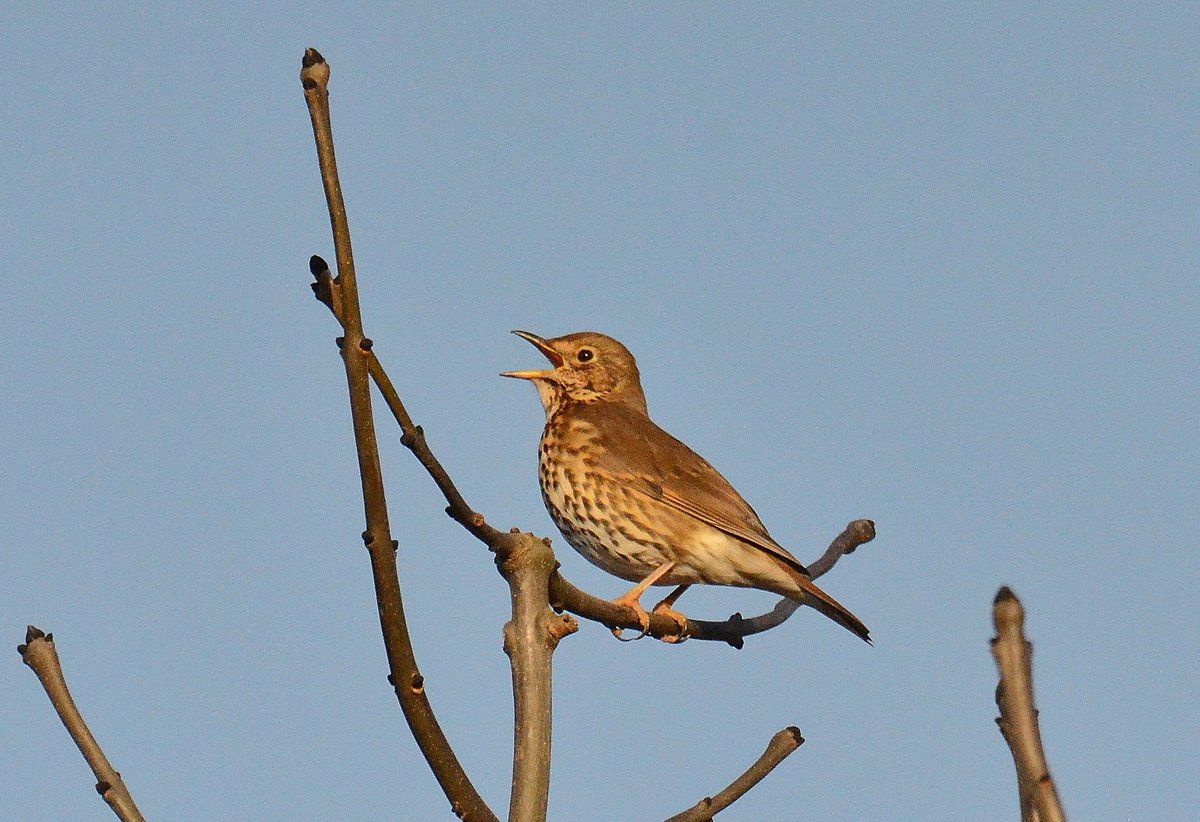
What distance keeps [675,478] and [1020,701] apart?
6.76m

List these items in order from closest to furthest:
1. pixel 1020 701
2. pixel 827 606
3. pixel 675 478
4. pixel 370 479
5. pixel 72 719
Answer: pixel 1020 701, pixel 370 479, pixel 72 719, pixel 827 606, pixel 675 478

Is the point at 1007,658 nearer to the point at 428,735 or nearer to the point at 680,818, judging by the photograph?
the point at 428,735

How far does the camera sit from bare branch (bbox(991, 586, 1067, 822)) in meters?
2.36

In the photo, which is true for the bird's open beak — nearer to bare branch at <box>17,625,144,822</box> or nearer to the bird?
the bird

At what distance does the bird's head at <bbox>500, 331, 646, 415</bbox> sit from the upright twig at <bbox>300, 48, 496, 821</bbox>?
6257 mm

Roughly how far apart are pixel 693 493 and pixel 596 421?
91 centimetres

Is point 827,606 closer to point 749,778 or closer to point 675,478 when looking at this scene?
point 675,478

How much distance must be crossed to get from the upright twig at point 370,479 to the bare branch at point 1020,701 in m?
1.57

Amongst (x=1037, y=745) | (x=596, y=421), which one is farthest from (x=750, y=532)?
(x=1037, y=745)

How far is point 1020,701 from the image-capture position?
7.75ft

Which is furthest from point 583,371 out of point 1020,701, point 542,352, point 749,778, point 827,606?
point 1020,701

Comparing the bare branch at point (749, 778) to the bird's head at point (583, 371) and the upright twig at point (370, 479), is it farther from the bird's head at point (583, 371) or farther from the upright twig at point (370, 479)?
the bird's head at point (583, 371)

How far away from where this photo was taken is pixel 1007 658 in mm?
2367

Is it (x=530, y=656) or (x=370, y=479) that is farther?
(x=530, y=656)
